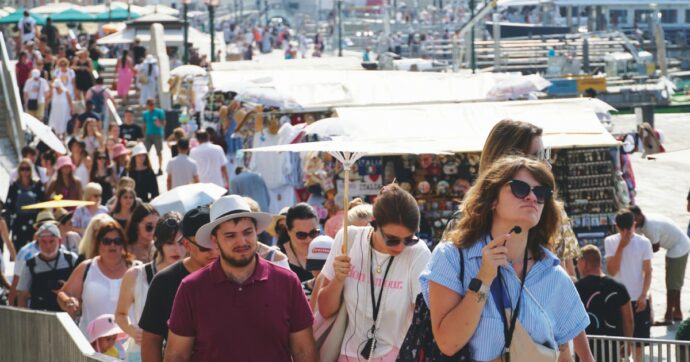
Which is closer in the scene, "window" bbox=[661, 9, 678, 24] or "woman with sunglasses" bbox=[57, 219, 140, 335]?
"woman with sunglasses" bbox=[57, 219, 140, 335]

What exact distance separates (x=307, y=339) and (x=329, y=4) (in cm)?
12707

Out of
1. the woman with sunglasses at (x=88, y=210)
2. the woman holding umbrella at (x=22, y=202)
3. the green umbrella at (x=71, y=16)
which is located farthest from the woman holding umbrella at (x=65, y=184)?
the green umbrella at (x=71, y=16)

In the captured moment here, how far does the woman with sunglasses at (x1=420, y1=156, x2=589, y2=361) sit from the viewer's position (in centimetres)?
507

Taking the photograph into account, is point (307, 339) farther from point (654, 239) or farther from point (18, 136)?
point (18, 136)

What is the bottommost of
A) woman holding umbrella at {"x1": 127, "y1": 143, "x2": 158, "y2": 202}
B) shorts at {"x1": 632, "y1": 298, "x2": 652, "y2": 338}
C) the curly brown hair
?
shorts at {"x1": 632, "y1": 298, "x2": 652, "y2": 338}

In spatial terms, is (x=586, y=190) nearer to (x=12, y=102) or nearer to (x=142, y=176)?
(x=142, y=176)

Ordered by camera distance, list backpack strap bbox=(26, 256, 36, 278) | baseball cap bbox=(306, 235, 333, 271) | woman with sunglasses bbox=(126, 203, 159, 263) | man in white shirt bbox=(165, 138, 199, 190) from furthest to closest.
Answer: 1. man in white shirt bbox=(165, 138, 199, 190)
2. backpack strap bbox=(26, 256, 36, 278)
3. woman with sunglasses bbox=(126, 203, 159, 263)
4. baseball cap bbox=(306, 235, 333, 271)

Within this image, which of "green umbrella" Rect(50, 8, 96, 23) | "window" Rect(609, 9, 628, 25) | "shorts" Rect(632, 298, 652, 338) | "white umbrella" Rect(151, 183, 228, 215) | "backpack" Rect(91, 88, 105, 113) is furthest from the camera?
"window" Rect(609, 9, 628, 25)

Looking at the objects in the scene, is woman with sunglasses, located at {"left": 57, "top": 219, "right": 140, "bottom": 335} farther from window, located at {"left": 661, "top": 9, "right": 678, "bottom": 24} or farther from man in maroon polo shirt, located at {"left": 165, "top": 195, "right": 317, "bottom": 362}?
window, located at {"left": 661, "top": 9, "right": 678, "bottom": 24}

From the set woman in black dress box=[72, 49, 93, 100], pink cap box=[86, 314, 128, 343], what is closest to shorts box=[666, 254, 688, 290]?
pink cap box=[86, 314, 128, 343]

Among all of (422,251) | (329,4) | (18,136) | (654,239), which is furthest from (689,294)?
(329,4)

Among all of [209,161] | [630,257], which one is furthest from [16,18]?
[630,257]

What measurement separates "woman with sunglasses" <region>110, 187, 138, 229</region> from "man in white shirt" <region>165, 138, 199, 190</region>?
13.9 feet

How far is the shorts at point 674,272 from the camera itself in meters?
14.7
